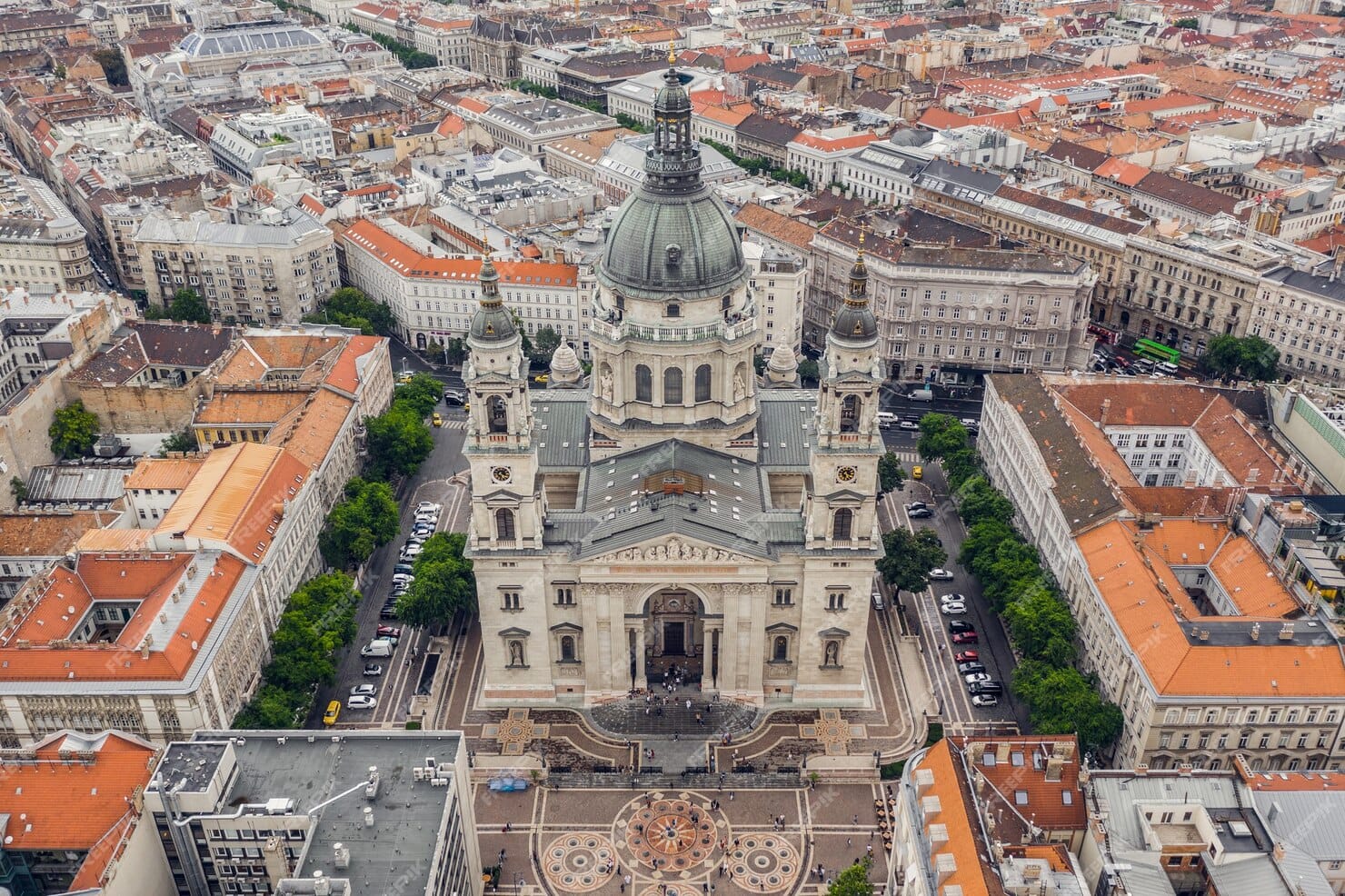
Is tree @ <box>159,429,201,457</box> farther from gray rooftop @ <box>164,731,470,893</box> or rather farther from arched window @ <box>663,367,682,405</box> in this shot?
gray rooftop @ <box>164,731,470,893</box>

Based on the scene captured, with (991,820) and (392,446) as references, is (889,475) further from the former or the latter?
(991,820)

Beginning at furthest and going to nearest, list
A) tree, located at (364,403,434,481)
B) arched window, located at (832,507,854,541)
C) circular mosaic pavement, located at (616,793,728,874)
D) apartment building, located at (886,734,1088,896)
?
1. tree, located at (364,403,434,481)
2. arched window, located at (832,507,854,541)
3. circular mosaic pavement, located at (616,793,728,874)
4. apartment building, located at (886,734,1088,896)

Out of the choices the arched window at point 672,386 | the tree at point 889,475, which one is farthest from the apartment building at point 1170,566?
the arched window at point 672,386

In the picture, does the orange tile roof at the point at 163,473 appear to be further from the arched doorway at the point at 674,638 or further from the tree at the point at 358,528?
the arched doorway at the point at 674,638

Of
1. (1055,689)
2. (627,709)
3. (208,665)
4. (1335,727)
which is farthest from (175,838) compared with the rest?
(1335,727)

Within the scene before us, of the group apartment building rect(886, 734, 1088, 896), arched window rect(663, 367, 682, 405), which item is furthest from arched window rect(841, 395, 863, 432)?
apartment building rect(886, 734, 1088, 896)

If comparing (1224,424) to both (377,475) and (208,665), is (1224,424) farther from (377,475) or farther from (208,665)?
(208,665)

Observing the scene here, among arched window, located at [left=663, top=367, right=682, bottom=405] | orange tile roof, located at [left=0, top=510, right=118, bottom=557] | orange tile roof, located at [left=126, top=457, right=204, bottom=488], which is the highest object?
arched window, located at [left=663, top=367, right=682, bottom=405]
